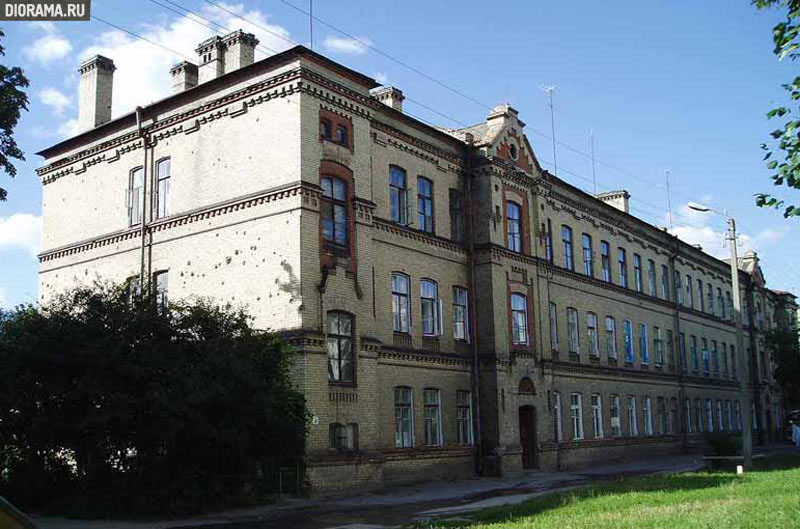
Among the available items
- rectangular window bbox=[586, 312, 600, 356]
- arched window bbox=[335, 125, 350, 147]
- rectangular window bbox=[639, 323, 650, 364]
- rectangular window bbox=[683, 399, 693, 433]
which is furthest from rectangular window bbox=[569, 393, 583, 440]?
arched window bbox=[335, 125, 350, 147]

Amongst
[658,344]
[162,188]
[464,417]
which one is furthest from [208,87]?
[658,344]

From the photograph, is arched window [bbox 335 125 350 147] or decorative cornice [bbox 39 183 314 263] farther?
arched window [bbox 335 125 350 147]

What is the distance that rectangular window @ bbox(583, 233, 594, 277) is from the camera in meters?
40.2

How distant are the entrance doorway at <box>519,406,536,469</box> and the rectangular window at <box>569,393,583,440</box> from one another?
468 cm

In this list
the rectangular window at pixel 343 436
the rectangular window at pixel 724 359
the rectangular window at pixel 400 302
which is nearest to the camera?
the rectangular window at pixel 343 436

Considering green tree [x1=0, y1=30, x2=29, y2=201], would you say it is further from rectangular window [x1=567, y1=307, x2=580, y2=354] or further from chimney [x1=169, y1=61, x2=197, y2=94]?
rectangular window [x1=567, y1=307, x2=580, y2=354]

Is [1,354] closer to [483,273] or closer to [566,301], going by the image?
[483,273]

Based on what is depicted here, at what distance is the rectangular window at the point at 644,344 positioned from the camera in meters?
45.0

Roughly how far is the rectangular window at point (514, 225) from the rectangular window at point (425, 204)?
3995 millimetres

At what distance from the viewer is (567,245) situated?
38.7m

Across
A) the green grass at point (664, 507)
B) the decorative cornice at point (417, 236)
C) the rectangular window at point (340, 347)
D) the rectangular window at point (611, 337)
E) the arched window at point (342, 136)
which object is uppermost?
the arched window at point (342, 136)

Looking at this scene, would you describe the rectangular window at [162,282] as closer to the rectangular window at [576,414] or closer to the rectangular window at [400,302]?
the rectangular window at [400,302]

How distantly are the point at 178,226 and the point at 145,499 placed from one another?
34.2 feet

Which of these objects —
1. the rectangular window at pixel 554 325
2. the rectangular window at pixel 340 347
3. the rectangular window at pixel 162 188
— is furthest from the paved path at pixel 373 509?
the rectangular window at pixel 162 188
